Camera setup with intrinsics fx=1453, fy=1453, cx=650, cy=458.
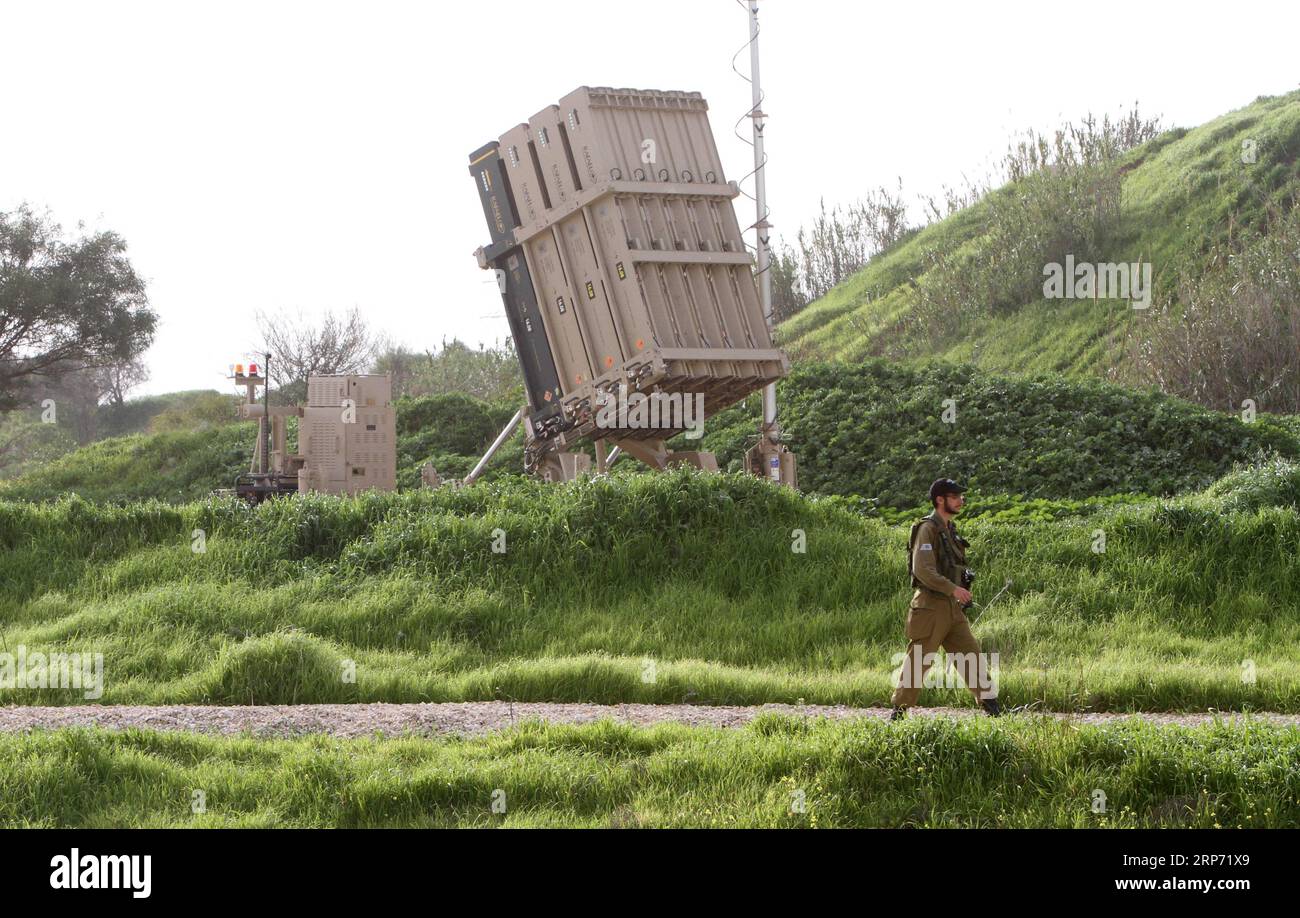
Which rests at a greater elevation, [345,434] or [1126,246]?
[1126,246]

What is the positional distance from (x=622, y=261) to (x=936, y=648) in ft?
21.7

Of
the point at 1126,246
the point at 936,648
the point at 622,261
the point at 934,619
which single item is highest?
the point at 1126,246

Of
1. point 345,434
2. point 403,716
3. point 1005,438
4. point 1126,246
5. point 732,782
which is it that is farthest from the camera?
point 1126,246

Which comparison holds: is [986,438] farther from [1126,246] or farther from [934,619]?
[1126,246]

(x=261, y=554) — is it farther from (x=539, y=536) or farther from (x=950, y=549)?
(x=950, y=549)

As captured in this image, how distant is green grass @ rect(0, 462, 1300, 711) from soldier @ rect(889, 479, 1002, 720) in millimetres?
884

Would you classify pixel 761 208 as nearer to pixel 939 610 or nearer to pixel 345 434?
pixel 345 434

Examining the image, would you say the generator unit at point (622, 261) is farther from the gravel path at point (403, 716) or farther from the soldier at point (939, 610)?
the soldier at point (939, 610)

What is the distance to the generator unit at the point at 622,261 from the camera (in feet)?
48.9

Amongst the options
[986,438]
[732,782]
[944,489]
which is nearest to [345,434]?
[986,438]

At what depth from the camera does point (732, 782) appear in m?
8.02

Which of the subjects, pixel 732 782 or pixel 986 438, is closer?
pixel 732 782

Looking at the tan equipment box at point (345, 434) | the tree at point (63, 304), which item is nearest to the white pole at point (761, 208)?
the tan equipment box at point (345, 434)

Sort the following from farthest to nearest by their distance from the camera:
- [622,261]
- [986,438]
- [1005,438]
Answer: [986,438]
[1005,438]
[622,261]
